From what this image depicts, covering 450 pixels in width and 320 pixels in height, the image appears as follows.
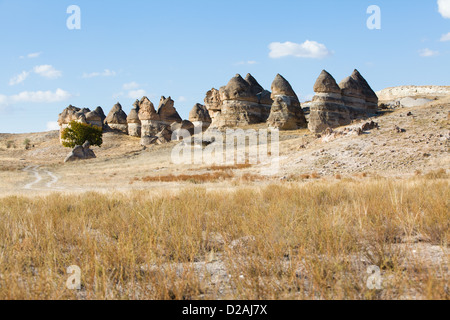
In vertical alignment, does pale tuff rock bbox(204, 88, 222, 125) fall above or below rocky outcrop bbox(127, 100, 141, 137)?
above

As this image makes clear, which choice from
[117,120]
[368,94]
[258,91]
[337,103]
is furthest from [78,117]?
[368,94]

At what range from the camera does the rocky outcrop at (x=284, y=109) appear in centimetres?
3900

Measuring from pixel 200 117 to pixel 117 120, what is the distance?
2266 cm

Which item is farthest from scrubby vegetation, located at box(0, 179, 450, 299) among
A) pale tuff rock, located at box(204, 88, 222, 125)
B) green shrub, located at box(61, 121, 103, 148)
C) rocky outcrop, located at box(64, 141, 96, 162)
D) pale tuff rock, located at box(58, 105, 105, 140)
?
pale tuff rock, located at box(58, 105, 105, 140)

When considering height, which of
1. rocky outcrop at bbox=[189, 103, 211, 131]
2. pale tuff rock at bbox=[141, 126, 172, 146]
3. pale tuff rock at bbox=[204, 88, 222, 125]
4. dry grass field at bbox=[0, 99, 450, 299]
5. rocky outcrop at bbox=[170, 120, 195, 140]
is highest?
pale tuff rock at bbox=[204, 88, 222, 125]

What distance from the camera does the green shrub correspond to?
5619 cm

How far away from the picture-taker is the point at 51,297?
2.83 m

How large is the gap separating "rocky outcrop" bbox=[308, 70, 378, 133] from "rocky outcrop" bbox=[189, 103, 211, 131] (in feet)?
61.2

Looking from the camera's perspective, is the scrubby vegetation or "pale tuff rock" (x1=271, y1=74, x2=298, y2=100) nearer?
the scrubby vegetation

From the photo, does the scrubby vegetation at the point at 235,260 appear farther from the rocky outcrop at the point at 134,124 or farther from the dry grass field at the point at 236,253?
the rocky outcrop at the point at 134,124

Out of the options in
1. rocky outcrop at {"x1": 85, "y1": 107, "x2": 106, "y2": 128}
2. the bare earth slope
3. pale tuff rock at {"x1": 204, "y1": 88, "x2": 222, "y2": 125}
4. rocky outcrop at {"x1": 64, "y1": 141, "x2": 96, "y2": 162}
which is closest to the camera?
the bare earth slope

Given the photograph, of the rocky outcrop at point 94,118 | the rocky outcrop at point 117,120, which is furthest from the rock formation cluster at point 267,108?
the rocky outcrop at point 117,120

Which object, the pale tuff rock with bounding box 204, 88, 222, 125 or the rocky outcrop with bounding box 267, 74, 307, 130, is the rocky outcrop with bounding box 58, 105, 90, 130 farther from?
the rocky outcrop with bounding box 267, 74, 307, 130
